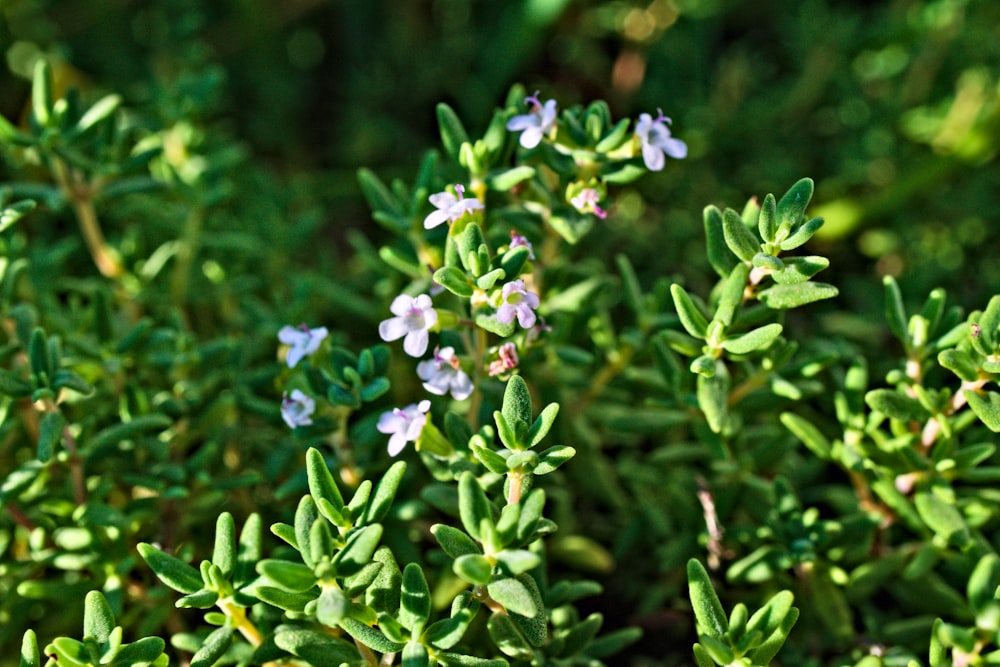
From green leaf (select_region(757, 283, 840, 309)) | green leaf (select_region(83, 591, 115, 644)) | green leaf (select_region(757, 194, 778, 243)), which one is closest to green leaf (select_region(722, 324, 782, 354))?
green leaf (select_region(757, 283, 840, 309))

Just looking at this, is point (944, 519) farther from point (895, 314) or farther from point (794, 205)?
point (794, 205)

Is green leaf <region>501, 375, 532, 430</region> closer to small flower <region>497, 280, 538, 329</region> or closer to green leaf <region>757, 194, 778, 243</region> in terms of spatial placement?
small flower <region>497, 280, 538, 329</region>

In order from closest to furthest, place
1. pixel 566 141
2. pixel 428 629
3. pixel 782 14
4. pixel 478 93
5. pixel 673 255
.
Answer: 1. pixel 428 629
2. pixel 566 141
3. pixel 673 255
4. pixel 478 93
5. pixel 782 14

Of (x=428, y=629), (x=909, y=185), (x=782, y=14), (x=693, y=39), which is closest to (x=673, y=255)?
(x=909, y=185)

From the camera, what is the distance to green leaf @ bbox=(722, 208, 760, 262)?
5.33 feet

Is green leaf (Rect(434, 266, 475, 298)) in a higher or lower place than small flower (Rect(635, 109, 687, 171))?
lower

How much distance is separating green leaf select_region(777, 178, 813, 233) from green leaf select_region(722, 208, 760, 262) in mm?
60

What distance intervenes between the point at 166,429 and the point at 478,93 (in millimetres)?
1740

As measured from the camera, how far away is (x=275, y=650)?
A: 162cm

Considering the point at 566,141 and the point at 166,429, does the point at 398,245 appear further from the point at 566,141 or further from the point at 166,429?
the point at 166,429

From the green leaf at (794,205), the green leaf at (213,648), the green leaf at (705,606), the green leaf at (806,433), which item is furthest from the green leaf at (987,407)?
the green leaf at (213,648)

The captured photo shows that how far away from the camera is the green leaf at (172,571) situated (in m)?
1.56

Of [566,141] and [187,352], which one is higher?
[566,141]

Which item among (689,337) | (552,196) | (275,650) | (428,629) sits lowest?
(275,650)
